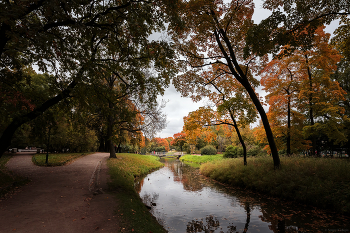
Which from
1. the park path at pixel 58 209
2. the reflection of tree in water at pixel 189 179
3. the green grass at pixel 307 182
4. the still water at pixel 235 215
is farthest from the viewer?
the reflection of tree in water at pixel 189 179

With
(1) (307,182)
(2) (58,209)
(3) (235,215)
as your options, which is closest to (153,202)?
(3) (235,215)

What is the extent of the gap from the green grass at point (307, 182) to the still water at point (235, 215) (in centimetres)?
46

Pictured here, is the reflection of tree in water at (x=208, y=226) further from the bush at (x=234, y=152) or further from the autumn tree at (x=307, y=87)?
the bush at (x=234, y=152)

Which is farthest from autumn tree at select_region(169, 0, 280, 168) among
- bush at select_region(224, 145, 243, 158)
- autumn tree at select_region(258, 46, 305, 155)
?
bush at select_region(224, 145, 243, 158)

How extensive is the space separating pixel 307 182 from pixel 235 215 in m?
3.91

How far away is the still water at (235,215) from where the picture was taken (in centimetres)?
592

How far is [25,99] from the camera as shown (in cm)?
830

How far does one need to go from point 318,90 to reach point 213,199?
13.9 m

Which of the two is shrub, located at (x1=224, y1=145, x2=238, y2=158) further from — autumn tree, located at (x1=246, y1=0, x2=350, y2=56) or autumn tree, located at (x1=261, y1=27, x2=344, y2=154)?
autumn tree, located at (x1=246, y1=0, x2=350, y2=56)

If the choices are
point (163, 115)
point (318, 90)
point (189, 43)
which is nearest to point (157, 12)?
point (189, 43)

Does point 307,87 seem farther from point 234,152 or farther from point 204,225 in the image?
point 234,152

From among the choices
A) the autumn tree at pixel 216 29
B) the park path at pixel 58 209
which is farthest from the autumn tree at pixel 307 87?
the park path at pixel 58 209

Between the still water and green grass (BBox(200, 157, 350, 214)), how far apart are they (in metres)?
0.46

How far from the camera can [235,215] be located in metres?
7.16
